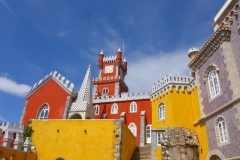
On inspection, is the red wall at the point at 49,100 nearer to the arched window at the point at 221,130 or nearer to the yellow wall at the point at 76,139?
the yellow wall at the point at 76,139

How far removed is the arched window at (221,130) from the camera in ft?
41.0

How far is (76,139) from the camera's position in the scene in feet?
46.3

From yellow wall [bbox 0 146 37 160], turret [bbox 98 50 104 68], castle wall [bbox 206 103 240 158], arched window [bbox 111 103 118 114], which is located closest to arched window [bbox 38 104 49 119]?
yellow wall [bbox 0 146 37 160]

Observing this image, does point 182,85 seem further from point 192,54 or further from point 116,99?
point 116,99

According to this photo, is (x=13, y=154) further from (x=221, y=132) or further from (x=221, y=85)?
(x=221, y=85)

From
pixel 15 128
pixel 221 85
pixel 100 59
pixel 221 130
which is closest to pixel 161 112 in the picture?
pixel 221 130

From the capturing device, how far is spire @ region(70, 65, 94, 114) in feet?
67.5

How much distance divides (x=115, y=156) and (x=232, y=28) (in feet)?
35.9

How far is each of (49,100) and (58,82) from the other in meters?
2.09

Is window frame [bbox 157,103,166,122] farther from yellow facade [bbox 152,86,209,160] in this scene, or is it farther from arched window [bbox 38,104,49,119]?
arched window [bbox 38,104,49,119]

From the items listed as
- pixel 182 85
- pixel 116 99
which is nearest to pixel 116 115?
pixel 116 99

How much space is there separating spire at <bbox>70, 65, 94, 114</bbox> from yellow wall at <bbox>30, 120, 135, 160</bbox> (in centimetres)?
570

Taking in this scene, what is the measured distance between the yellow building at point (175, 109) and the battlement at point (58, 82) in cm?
893

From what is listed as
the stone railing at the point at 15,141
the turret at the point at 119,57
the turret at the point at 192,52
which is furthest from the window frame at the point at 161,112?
the turret at the point at 119,57
